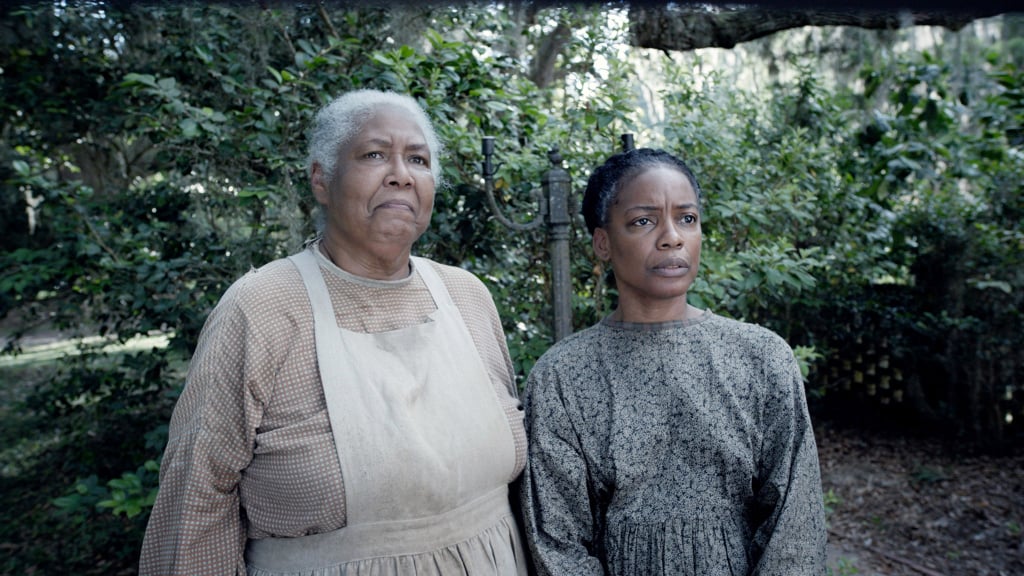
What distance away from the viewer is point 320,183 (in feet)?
5.87

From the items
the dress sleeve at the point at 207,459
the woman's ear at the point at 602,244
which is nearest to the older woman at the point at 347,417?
the dress sleeve at the point at 207,459

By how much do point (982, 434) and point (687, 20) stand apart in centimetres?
381

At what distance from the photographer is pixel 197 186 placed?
3398 mm

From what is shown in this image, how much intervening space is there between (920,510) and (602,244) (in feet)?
12.7

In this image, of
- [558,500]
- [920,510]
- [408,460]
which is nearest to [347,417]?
[408,460]

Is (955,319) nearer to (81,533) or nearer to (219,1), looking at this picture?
(219,1)

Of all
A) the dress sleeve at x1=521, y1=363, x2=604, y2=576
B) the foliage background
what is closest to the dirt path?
the foliage background

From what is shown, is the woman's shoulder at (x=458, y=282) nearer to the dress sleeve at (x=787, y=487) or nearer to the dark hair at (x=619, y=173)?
the dark hair at (x=619, y=173)

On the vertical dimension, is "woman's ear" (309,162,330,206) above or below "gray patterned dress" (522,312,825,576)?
above

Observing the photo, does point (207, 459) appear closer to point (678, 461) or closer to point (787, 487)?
point (678, 461)

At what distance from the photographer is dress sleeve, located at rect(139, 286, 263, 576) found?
148 cm

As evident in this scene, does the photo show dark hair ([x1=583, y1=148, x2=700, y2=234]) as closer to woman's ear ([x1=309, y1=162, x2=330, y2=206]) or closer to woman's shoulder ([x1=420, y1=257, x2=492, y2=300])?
woman's shoulder ([x1=420, y1=257, x2=492, y2=300])

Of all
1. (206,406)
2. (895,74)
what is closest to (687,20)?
(895,74)

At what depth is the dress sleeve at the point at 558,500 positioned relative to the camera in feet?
5.44
